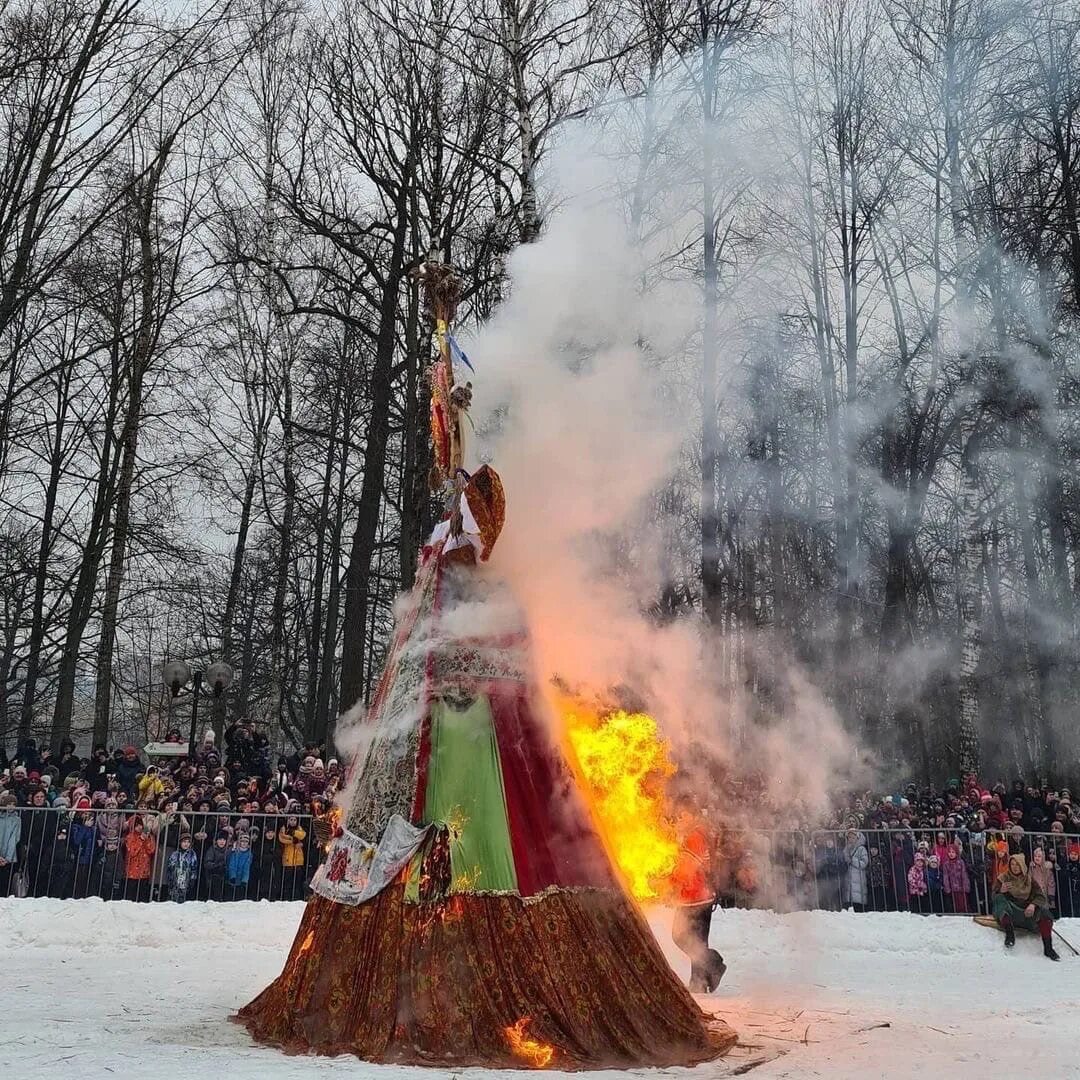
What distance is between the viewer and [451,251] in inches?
726

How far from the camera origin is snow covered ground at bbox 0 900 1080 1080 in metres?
6.23

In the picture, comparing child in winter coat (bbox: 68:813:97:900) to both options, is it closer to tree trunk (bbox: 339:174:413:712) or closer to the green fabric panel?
tree trunk (bbox: 339:174:413:712)

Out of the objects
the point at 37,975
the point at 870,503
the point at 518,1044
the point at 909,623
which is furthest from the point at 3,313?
the point at 909,623

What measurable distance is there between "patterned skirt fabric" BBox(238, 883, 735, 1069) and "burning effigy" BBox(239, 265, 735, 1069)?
0.04 feet

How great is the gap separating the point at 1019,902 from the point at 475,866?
30.5 ft

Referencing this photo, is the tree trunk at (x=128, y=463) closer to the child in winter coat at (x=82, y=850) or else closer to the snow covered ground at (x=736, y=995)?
the child in winter coat at (x=82, y=850)

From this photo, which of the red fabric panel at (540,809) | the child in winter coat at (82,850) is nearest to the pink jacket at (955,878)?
the red fabric panel at (540,809)

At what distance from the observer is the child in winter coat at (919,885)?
47.5 feet

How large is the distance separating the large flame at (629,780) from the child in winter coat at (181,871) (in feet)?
22.6

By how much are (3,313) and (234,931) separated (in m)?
7.36

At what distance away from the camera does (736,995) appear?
948 centimetres

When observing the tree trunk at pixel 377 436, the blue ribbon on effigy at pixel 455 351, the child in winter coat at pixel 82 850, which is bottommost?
the child in winter coat at pixel 82 850

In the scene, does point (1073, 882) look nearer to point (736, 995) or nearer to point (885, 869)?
point (885, 869)

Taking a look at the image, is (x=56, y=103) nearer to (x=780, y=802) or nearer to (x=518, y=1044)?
(x=518, y=1044)
